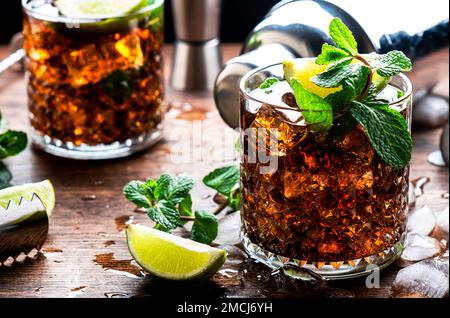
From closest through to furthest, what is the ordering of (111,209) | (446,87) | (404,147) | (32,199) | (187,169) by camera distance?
(404,147) → (32,199) → (111,209) → (187,169) → (446,87)

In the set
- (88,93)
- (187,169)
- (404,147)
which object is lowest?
(187,169)

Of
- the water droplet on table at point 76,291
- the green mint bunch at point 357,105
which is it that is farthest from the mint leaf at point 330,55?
the water droplet on table at point 76,291

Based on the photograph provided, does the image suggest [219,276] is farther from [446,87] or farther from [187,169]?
[446,87]

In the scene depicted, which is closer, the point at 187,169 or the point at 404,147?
the point at 404,147

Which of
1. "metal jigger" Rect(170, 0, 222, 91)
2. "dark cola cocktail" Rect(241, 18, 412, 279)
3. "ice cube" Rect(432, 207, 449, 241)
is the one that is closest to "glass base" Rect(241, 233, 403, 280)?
"dark cola cocktail" Rect(241, 18, 412, 279)

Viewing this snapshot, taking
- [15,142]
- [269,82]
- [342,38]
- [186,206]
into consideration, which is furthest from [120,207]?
[342,38]

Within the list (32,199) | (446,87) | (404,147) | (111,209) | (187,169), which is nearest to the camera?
(404,147)

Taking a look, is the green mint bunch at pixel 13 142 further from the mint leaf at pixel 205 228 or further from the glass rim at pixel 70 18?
the mint leaf at pixel 205 228

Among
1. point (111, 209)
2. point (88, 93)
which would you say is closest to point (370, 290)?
point (111, 209)
